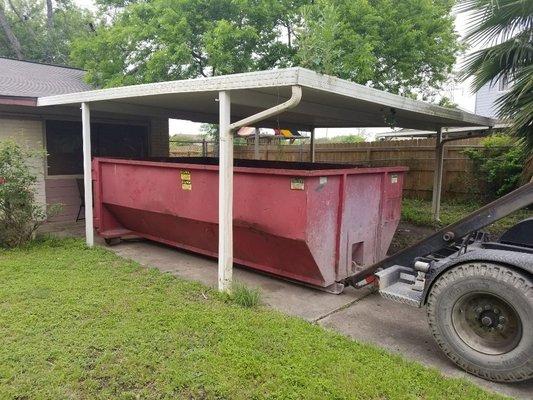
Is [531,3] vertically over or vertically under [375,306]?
over

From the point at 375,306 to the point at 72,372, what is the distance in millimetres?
3123

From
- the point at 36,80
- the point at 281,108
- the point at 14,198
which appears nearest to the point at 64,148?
the point at 36,80

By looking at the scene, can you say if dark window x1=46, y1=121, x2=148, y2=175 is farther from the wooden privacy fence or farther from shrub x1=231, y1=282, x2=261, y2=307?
the wooden privacy fence

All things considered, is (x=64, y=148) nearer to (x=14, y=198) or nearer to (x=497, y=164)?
(x=14, y=198)

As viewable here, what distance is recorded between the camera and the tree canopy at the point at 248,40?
10664mm

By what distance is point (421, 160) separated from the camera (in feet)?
43.7

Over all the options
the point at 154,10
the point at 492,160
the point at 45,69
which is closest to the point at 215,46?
the point at 154,10

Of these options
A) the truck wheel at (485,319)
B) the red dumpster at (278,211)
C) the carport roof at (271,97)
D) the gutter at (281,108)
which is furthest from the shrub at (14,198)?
the truck wheel at (485,319)

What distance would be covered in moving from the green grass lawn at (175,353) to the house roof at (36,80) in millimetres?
4391

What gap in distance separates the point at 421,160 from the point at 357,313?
1014 cm

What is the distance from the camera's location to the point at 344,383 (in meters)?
2.91

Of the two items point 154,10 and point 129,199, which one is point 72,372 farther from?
point 154,10

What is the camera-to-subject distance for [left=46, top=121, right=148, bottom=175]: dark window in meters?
8.68

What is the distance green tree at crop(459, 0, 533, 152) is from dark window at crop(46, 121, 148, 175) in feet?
24.6
